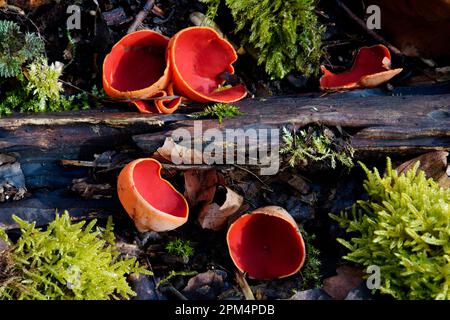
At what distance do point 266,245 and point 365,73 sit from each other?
129 centimetres

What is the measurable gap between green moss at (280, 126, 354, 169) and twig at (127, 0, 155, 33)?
118 cm

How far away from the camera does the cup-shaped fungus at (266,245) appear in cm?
279

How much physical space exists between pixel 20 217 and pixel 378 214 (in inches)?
74.4

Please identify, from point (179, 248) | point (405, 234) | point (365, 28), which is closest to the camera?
point (405, 234)

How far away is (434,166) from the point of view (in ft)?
9.48

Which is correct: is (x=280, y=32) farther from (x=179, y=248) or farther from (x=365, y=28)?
(x=179, y=248)

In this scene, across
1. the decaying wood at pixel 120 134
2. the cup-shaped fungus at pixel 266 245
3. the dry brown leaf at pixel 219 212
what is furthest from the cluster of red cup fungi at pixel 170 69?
the cup-shaped fungus at pixel 266 245

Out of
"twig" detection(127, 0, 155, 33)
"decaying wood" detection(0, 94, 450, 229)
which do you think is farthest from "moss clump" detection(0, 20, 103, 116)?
"twig" detection(127, 0, 155, 33)

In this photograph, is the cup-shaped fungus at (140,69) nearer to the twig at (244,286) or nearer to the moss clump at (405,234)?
the twig at (244,286)

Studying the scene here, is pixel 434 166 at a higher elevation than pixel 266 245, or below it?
higher

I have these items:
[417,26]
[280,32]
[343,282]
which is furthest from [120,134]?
[417,26]

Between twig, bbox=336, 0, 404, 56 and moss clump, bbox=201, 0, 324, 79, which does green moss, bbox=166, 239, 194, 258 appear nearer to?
moss clump, bbox=201, 0, 324, 79

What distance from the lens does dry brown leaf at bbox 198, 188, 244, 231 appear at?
2.90 m

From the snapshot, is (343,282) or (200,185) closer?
(343,282)
